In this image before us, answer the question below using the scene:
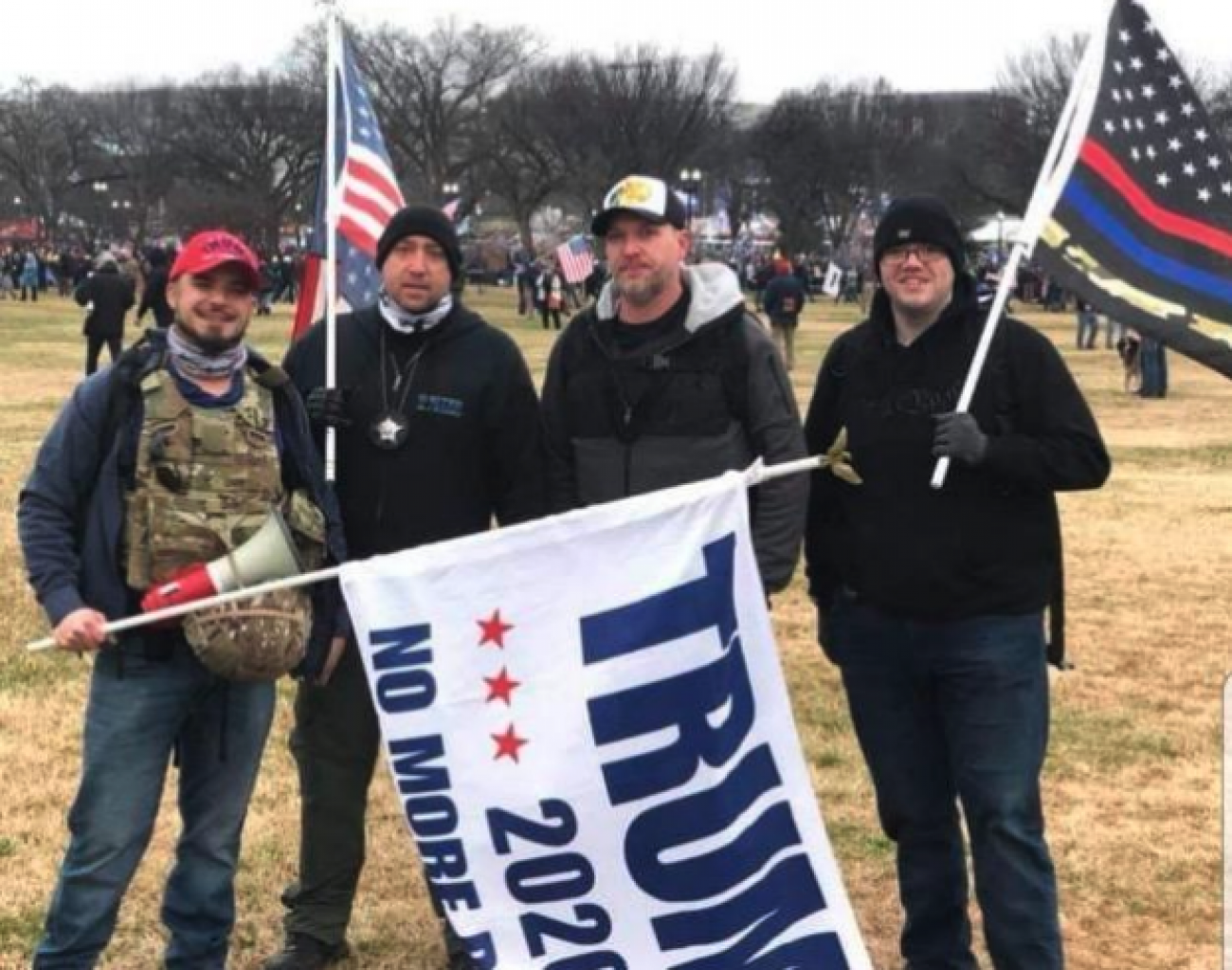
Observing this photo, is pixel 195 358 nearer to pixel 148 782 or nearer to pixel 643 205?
pixel 148 782

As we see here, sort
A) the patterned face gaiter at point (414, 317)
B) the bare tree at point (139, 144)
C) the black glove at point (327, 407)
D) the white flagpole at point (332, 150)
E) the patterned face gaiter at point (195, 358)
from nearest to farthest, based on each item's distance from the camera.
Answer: the patterned face gaiter at point (195, 358)
the black glove at point (327, 407)
the patterned face gaiter at point (414, 317)
the white flagpole at point (332, 150)
the bare tree at point (139, 144)

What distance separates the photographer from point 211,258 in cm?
384

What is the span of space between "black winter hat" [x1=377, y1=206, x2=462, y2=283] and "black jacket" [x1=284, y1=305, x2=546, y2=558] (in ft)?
0.60

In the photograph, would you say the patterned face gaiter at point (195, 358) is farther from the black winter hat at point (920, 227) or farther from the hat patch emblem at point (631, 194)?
the black winter hat at point (920, 227)

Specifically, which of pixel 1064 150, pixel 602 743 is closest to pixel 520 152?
pixel 1064 150

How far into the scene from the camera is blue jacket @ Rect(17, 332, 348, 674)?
12.2 ft

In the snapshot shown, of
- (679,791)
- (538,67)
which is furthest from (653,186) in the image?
(538,67)

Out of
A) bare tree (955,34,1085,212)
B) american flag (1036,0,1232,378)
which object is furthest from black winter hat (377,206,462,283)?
bare tree (955,34,1085,212)

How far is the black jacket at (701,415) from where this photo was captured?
13.5ft

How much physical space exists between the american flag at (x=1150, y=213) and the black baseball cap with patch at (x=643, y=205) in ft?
3.44

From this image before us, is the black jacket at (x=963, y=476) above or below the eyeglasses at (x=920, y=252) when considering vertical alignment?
below

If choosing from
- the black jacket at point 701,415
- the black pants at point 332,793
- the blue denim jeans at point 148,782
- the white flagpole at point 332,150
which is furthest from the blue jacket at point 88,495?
the white flagpole at point 332,150

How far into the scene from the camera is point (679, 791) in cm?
361

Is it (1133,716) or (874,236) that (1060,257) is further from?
(1133,716)
